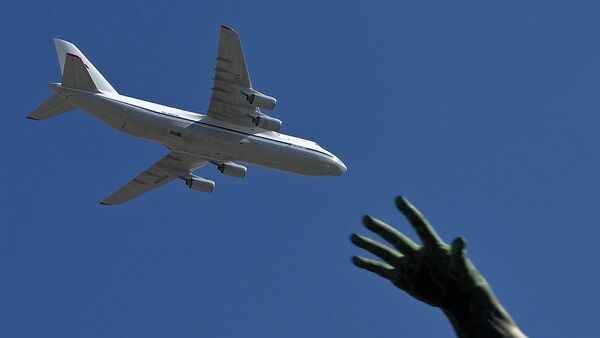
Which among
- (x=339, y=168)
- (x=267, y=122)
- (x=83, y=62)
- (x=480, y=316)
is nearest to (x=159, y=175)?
(x=267, y=122)

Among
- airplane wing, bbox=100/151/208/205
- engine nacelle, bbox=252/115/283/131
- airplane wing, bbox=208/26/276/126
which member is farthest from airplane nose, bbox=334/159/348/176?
airplane wing, bbox=100/151/208/205

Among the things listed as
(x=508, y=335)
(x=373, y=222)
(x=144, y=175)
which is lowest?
(x=508, y=335)

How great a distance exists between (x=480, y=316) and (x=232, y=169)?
33.0 meters

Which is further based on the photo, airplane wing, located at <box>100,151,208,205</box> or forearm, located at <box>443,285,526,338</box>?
airplane wing, located at <box>100,151,208,205</box>

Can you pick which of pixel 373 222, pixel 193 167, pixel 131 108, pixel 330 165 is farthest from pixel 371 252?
pixel 193 167

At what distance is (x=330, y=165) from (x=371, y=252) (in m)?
31.0

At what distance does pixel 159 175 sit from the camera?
136 ft

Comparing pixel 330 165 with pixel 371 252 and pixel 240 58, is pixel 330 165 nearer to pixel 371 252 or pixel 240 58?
pixel 240 58

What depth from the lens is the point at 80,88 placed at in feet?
111

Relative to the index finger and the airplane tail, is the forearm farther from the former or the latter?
the airplane tail

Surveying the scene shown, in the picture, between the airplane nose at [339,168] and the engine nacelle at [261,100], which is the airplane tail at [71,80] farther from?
the airplane nose at [339,168]

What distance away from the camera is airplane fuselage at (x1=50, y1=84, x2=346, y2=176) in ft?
111

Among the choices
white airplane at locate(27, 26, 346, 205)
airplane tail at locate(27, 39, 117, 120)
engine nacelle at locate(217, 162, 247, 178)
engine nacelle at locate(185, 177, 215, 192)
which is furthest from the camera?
engine nacelle at locate(185, 177, 215, 192)

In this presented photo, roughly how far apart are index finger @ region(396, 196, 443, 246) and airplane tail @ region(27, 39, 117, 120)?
28411mm
